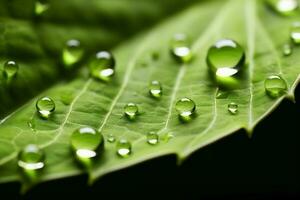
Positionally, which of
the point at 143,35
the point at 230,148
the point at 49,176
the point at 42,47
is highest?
the point at 143,35

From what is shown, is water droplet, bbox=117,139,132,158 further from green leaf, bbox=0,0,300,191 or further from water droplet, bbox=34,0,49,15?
water droplet, bbox=34,0,49,15

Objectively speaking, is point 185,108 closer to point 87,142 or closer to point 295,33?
point 87,142

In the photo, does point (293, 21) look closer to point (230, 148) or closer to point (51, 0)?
point (230, 148)

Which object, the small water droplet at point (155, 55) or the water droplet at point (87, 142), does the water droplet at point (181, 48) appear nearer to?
the small water droplet at point (155, 55)

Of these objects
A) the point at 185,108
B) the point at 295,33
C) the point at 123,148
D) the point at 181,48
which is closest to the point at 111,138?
the point at 123,148

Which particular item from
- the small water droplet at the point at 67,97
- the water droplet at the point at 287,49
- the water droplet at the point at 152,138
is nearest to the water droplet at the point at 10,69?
the small water droplet at the point at 67,97

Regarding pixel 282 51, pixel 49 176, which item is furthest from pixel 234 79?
pixel 49 176
